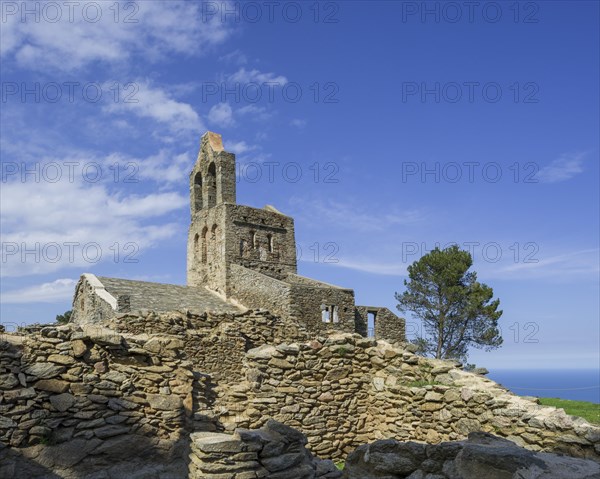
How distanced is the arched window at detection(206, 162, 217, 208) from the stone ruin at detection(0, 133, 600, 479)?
1941 centimetres

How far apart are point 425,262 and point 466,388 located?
27738 millimetres

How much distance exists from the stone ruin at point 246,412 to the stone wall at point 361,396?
0.02m

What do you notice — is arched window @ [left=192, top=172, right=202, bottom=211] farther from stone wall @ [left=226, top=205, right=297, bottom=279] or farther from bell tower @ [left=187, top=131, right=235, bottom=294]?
stone wall @ [left=226, top=205, right=297, bottom=279]

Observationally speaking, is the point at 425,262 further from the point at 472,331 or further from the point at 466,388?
the point at 466,388

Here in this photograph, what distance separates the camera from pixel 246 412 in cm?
995

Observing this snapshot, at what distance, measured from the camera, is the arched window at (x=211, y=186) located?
3369cm

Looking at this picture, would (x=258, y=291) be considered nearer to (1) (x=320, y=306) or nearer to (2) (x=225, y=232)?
(1) (x=320, y=306)

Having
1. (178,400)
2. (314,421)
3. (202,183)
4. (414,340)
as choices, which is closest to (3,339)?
(178,400)

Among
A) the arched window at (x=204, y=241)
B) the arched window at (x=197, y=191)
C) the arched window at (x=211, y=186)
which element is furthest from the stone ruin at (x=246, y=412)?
the arched window at (x=197, y=191)

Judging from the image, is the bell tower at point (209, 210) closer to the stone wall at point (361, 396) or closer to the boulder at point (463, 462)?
the stone wall at point (361, 396)

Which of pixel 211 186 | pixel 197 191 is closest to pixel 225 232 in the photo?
pixel 211 186

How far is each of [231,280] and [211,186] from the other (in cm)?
741

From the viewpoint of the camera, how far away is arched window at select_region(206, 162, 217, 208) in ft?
111

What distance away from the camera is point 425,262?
121 feet
